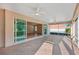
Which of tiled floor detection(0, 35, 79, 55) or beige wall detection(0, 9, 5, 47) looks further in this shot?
beige wall detection(0, 9, 5, 47)

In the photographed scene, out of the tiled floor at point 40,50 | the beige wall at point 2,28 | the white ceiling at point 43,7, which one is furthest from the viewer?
the beige wall at point 2,28

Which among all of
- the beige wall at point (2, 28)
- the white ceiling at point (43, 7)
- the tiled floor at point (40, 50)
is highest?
the white ceiling at point (43, 7)

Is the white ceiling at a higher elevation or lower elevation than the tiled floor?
higher

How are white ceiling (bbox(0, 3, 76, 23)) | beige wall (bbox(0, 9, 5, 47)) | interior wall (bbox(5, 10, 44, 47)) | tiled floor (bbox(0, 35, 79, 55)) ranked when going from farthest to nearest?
interior wall (bbox(5, 10, 44, 47)), beige wall (bbox(0, 9, 5, 47)), white ceiling (bbox(0, 3, 76, 23)), tiled floor (bbox(0, 35, 79, 55))

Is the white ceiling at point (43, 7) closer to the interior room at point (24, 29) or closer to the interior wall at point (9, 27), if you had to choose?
the interior room at point (24, 29)

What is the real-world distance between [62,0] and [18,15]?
5627 millimetres

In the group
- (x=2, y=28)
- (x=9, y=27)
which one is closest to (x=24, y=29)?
(x=9, y=27)

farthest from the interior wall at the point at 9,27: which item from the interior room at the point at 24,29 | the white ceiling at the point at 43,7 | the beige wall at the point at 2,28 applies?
the white ceiling at the point at 43,7

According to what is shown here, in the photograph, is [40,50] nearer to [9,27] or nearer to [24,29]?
[9,27]

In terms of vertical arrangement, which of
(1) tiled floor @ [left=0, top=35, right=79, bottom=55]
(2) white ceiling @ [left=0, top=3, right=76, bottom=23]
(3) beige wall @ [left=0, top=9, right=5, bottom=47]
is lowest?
(1) tiled floor @ [left=0, top=35, right=79, bottom=55]

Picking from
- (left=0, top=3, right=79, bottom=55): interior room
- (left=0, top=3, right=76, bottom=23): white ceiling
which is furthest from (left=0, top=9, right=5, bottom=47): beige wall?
(left=0, top=3, right=76, bottom=23): white ceiling

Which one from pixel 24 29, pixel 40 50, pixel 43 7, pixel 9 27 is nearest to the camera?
pixel 40 50

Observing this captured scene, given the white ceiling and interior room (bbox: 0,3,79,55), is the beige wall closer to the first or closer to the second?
interior room (bbox: 0,3,79,55)

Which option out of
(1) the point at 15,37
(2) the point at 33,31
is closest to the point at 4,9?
(1) the point at 15,37
